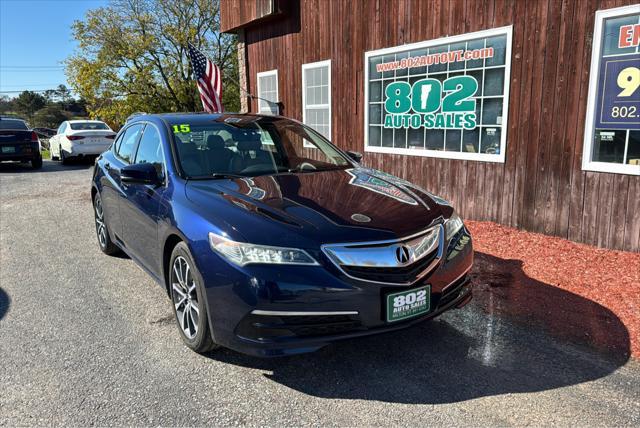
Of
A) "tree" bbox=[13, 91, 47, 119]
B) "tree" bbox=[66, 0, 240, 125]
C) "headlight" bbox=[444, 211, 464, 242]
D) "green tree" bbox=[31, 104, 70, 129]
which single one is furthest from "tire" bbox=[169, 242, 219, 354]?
"tree" bbox=[13, 91, 47, 119]

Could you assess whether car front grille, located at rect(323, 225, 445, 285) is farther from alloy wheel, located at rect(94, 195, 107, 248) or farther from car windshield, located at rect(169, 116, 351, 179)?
alloy wheel, located at rect(94, 195, 107, 248)

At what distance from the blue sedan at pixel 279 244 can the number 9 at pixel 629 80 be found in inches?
120

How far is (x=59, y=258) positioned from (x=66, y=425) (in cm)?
364

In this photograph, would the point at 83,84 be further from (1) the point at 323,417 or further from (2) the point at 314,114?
(1) the point at 323,417

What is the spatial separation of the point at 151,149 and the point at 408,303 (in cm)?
268

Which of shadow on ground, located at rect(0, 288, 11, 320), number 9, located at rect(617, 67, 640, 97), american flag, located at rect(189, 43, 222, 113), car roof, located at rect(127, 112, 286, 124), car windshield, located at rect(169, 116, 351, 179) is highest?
american flag, located at rect(189, 43, 222, 113)

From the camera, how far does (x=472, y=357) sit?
10.7 feet

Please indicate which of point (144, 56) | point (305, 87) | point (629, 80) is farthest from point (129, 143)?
point (144, 56)

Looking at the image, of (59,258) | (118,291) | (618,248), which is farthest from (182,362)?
(618,248)

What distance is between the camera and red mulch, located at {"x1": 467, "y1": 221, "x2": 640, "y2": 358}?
12.0ft

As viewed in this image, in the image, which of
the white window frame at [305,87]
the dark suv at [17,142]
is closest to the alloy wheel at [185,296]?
the white window frame at [305,87]

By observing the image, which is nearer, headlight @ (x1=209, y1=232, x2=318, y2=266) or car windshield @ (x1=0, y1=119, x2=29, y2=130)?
headlight @ (x1=209, y1=232, x2=318, y2=266)

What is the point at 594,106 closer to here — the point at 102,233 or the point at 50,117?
the point at 102,233

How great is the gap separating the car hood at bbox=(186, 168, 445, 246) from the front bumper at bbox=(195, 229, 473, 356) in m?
0.21
